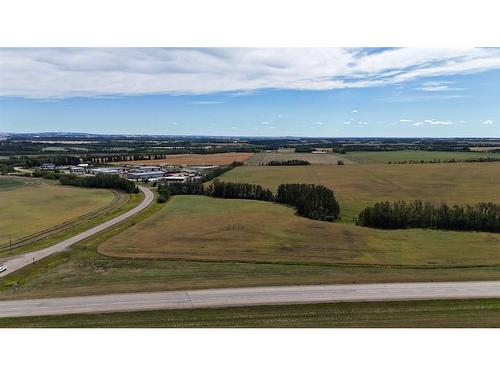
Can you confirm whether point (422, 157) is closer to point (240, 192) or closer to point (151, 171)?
point (240, 192)

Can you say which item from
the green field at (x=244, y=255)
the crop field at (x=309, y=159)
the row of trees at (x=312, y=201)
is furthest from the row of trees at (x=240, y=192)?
the crop field at (x=309, y=159)

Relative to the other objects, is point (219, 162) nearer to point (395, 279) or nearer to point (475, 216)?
point (475, 216)

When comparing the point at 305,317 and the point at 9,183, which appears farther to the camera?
the point at 9,183

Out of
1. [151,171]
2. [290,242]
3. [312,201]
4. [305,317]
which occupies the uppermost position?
[151,171]

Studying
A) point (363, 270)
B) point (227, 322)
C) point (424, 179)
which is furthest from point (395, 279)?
point (424, 179)

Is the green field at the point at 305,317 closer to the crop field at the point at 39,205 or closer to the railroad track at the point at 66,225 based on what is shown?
the railroad track at the point at 66,225

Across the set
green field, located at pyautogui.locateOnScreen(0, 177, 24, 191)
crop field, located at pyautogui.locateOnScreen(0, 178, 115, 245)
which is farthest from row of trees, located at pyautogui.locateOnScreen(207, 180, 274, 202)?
green field, located at pyautogui.locateOnScreen(0, 177, 24, 191)

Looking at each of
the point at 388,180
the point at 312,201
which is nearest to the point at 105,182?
the point at 312,201
